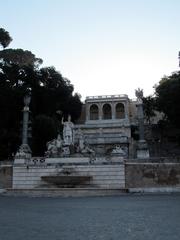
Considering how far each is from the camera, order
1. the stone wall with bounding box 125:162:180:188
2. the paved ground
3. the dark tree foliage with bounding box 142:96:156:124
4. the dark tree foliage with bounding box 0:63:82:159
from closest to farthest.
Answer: the paved ground < the stone wall with bounding box 125:162:180:188 < the dark tree foliage with bounding box 0:63:82:159 < the dark tree foliage with bounding box 142:96:156:124

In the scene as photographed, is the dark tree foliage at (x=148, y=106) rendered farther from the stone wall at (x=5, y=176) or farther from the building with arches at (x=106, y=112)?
the stone wall at (x=5, y=176)

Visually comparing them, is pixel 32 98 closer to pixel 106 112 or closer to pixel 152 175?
pixel 152 175

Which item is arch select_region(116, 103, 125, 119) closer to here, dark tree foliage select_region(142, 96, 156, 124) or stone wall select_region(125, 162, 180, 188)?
dark tree foliage select_region(142, 96, 156, 124)

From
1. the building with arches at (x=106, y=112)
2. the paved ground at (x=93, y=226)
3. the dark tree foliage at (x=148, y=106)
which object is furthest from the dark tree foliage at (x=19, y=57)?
the paved ground at (x=93, y=226)

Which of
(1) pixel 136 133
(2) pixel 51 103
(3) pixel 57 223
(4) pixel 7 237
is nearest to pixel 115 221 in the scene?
(3) pixel 57 223

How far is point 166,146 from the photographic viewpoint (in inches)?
1900

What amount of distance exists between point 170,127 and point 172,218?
127 ft

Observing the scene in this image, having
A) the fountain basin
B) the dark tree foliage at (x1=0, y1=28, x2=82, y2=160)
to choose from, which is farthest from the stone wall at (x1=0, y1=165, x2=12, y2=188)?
the dark tree foliage at (x1=0, y1=28, x2=82, y2=160)

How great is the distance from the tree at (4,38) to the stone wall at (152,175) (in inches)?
1203

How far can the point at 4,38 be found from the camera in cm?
5309

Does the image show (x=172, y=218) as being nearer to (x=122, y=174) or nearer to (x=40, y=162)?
(x=122, y=174)

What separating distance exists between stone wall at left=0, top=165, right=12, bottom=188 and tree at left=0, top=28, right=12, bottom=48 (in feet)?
86.0

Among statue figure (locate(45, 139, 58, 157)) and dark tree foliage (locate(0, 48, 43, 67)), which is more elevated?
dark tree foliage (locate(0, 48, 43, 67))

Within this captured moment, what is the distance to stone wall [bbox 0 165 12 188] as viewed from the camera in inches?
1240
